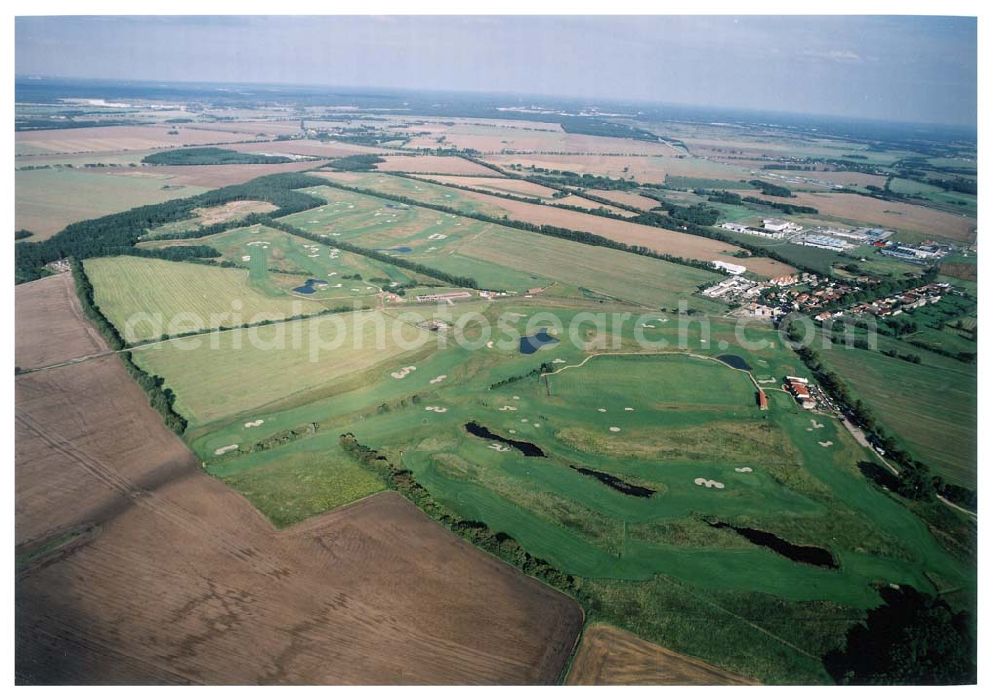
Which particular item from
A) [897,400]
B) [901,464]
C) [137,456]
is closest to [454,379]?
[137,456]

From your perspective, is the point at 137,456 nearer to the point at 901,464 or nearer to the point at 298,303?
the point at 298,303

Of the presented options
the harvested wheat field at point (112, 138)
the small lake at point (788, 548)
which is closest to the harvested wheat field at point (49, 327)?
the small lake at point (788, 548)

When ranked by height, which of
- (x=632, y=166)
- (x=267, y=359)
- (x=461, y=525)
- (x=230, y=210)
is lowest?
(x=461, y=525)

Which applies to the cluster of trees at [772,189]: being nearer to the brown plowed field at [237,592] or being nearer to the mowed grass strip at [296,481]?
the mowed grass strip at [296,481]

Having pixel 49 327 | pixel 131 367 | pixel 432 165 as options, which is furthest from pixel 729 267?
pixel 432 165

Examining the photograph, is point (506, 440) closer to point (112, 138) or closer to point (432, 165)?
point (432, 165)
